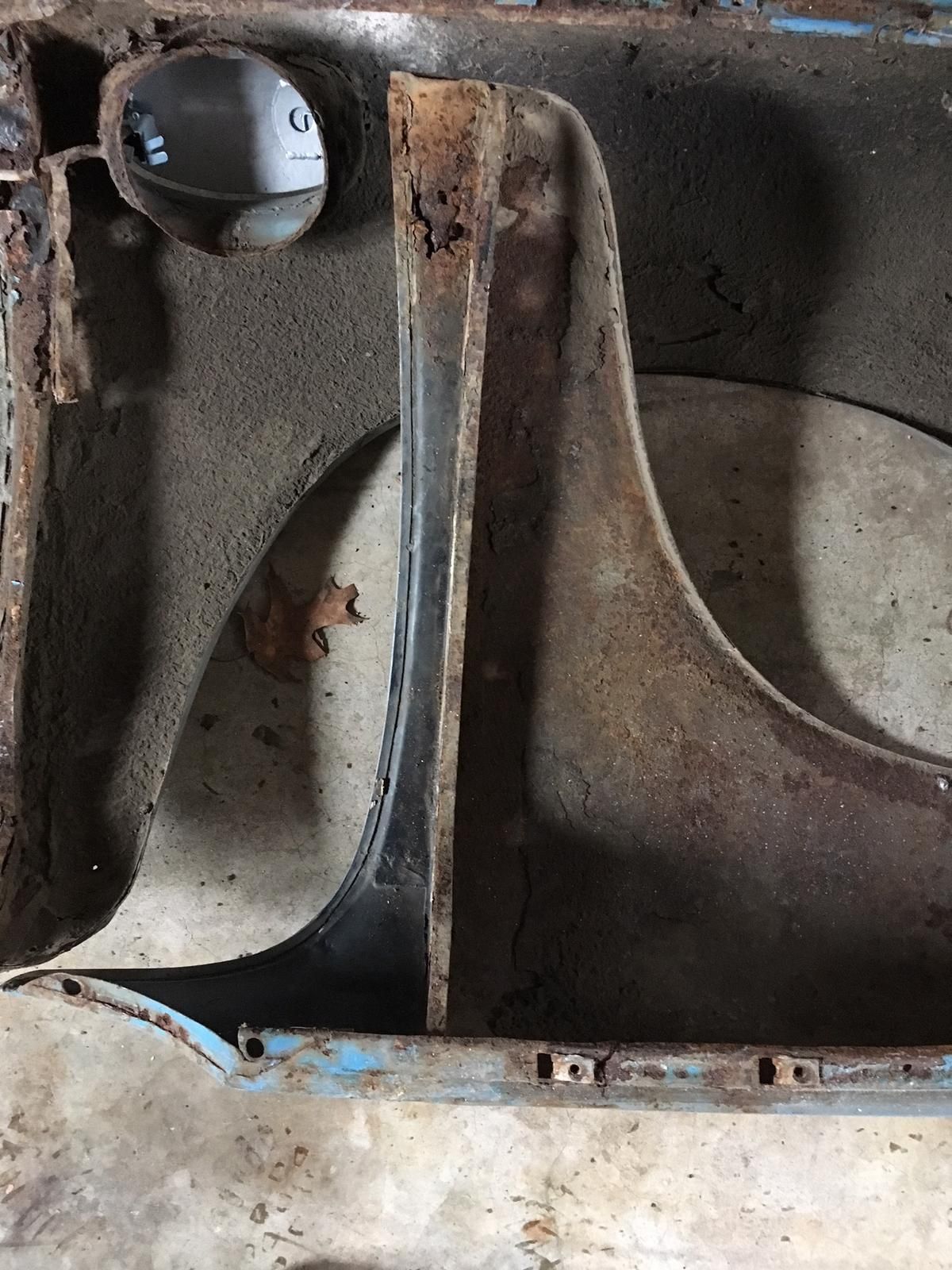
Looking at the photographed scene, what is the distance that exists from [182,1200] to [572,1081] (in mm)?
1345

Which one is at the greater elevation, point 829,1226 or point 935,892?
point 935,892

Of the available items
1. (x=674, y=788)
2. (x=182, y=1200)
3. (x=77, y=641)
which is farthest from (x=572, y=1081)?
(x=182, y=1200)

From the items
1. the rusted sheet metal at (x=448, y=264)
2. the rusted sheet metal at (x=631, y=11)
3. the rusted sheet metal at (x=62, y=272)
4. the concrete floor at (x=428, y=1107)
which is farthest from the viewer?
the concrete floor at (x=428, y=1107)

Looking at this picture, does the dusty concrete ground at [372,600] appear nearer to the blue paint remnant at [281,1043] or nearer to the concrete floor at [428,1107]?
the concrete floor at [428,1107]

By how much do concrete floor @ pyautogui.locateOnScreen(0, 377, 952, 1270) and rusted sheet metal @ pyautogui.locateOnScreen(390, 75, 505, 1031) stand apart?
1.83 ft

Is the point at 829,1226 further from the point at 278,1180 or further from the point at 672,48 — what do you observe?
the point at 672,48

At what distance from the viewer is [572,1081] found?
1115 mm

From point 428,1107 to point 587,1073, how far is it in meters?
1.01

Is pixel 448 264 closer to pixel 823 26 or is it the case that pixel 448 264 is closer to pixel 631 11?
pixel 631 11

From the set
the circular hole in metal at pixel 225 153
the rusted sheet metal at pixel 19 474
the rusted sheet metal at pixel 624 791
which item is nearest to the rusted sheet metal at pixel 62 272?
the rusted sheet metal at pixel 19 474

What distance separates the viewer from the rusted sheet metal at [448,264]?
1.22 metres

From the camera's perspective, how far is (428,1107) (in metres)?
1.95

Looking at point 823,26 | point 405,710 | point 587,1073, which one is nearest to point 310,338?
point 405,710

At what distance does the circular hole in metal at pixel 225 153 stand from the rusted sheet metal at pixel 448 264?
31 cm
